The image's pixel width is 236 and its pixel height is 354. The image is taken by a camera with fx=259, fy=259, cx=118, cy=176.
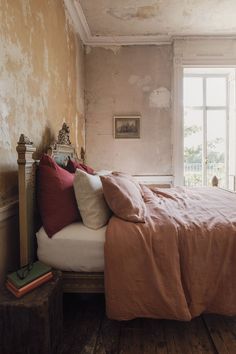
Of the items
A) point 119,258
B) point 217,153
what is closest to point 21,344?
point 119,258

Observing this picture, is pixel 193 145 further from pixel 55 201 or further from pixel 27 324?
pixel 27 324

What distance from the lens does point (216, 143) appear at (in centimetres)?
494

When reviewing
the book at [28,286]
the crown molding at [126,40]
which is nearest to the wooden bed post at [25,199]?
the book at [28,286]

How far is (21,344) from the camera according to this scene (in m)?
1.18

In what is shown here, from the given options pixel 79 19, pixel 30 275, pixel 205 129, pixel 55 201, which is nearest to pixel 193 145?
pixel 205 129

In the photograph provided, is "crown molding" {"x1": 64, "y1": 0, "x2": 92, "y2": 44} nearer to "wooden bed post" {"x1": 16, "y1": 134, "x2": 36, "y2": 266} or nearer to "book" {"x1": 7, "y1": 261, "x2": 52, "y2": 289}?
"wooden bed post" {"x1": 16, "y1": 134, "x2": 36, "y2": 266}

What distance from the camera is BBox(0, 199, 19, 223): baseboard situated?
149 cm

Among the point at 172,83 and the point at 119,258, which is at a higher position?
the point at 172,83

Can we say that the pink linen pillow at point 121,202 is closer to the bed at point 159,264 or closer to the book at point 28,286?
the bed at point 159,264

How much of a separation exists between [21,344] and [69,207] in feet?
2.47

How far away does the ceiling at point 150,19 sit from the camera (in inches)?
124

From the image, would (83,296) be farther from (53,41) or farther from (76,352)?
(53,41)

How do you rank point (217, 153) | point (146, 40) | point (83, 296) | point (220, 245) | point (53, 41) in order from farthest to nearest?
point (217, 153)
point (146, 40)
point (53, 41)
point (83, 296)
point (220, 245)

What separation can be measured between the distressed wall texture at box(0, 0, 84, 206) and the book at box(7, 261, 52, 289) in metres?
0.44
